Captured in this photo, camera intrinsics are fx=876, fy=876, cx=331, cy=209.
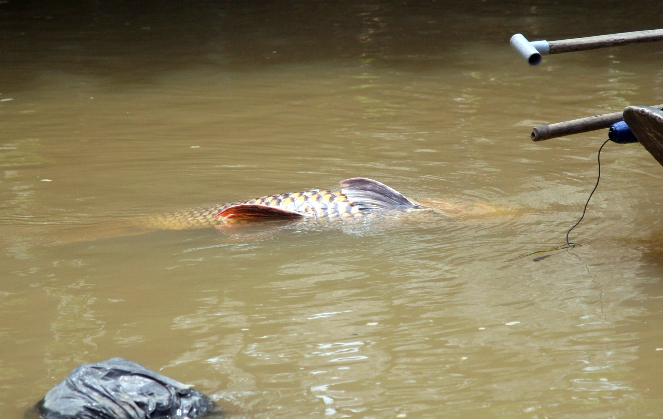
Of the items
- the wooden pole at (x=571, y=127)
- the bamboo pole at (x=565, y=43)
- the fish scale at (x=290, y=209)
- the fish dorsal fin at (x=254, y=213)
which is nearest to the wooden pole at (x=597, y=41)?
the bamboo pole at (x=565, y=43)

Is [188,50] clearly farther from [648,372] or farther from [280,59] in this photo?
[648,372]

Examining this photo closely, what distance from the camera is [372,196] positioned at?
16.4 ft

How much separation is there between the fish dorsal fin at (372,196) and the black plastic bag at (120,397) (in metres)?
2.19

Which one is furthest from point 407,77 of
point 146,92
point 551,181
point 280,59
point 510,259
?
point 510,259

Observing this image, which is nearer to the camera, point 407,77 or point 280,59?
point 407,77

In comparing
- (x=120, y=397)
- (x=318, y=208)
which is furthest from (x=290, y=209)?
(x=120, y=397)

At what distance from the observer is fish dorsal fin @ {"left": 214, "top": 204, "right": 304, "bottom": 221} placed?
489 cm

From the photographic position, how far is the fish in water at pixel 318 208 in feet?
16.3

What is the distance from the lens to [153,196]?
225 inches

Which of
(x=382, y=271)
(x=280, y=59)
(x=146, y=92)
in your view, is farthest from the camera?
(x=280, y=59)

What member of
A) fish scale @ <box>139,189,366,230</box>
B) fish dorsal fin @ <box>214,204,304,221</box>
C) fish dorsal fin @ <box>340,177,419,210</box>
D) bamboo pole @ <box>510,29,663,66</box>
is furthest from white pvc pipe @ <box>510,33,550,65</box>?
fish dorsal fin @ <box>214,204,304,221</box>

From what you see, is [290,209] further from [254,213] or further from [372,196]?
[372,196]

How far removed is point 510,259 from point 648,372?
1268 millimetres

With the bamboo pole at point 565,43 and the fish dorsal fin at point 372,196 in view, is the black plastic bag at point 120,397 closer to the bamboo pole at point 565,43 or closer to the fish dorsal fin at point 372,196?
the bamboo pole at point 565,43
